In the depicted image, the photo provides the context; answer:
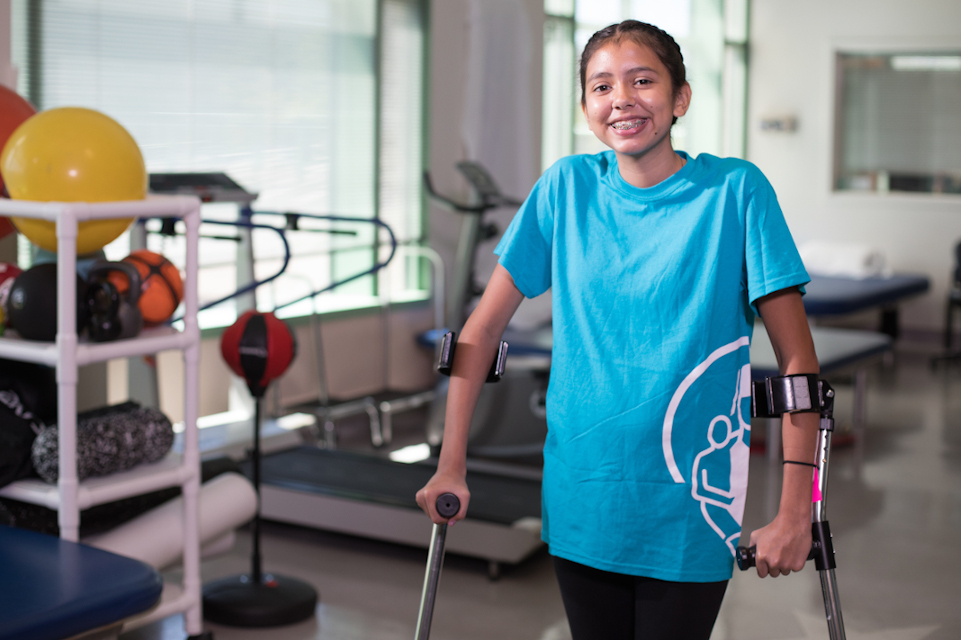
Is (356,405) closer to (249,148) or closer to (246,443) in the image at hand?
(246,443)

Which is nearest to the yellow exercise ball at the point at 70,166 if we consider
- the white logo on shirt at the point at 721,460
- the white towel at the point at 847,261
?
the white logo on shirt at the point at 721,460

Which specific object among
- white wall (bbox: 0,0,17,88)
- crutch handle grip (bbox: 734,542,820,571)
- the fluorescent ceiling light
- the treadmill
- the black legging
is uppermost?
the fluorescent ceiling light

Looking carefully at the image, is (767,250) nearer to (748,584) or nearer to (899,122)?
(748,584)

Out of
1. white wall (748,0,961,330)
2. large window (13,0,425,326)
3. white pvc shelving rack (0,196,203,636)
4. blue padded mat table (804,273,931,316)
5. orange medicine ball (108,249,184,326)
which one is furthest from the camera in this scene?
white wall (748,0,961,330)

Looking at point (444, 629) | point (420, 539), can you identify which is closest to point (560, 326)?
point (444, 629)

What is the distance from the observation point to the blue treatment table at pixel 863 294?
668cm

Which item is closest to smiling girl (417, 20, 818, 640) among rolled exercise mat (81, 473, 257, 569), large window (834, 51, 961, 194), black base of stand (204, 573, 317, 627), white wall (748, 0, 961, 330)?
rolled exercise mat (81, 473, 257, 569)

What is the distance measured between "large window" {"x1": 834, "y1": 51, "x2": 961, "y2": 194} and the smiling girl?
26.2ft

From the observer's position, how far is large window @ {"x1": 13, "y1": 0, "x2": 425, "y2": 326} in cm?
414

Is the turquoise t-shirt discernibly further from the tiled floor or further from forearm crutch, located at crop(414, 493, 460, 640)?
the tiled floor

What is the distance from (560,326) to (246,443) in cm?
289

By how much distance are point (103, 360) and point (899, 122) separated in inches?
315

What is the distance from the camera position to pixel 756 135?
9.37 metres

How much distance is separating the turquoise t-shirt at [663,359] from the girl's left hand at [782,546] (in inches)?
3.2
